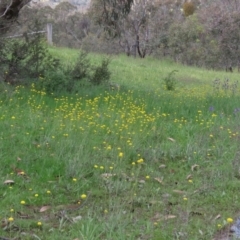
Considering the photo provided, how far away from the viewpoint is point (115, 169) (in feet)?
17.8

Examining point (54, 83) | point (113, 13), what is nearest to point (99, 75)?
point (113, 13)

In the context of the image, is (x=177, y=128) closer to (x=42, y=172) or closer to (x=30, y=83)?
(x=42, y=172)

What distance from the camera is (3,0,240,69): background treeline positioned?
29.7 metres

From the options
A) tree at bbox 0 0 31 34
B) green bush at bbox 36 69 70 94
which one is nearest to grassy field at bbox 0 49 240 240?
green bush at bbox 36 69 70 94

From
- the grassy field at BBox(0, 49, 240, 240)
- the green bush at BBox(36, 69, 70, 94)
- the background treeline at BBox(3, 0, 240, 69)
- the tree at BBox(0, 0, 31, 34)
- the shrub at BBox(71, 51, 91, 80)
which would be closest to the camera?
the grassy field at BBox(0, 49, 240, 240)

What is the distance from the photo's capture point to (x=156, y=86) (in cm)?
1320

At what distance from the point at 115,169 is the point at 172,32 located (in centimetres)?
2874

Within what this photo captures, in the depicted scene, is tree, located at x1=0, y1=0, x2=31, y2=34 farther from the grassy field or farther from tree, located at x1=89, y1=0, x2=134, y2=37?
tree, located at x1=89, y1=0, x2=134, y2=37

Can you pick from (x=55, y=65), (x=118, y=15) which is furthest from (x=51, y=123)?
(x=118, y=15)

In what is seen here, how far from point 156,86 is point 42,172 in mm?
8204

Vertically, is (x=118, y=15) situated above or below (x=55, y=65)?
above

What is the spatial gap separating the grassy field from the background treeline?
1881cm

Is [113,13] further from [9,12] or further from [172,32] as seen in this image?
[172,32]

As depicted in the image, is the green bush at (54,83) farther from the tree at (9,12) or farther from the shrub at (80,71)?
the tree at (9,12)
